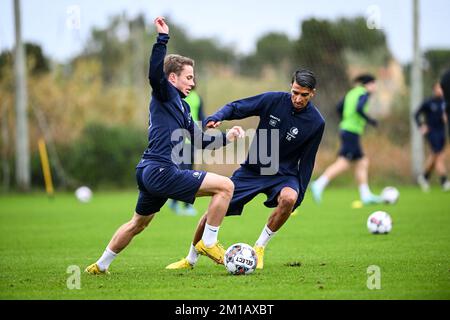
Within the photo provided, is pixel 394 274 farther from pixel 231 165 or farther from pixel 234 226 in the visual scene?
pixel 231 165

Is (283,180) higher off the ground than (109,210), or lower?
higher

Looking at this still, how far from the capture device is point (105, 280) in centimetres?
729

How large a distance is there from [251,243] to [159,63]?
13.1ft

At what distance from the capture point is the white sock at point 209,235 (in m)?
7.60

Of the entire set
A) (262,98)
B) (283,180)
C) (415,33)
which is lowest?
(283,180)

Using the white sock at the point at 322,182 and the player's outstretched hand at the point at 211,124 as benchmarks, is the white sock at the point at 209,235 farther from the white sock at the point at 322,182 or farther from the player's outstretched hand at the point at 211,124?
the white sock at the point at 322,182

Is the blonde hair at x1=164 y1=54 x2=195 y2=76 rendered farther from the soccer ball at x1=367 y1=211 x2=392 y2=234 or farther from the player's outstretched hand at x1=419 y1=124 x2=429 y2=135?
the player's outstretched hand at x1=419 y1=124 x2=429 y2=135

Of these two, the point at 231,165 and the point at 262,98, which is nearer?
Answer: the point at 262,98

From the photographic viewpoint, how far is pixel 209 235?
7.64m

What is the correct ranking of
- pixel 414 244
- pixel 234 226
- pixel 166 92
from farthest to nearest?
1. pixel 234 226
2. pixel 414 244
3. pixel 166 92

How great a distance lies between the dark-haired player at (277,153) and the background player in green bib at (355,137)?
298 inches

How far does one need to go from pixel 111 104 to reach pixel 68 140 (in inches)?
95.4

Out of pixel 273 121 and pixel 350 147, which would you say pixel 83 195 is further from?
pixel 273 121

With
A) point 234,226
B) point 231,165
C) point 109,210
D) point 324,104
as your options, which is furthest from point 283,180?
point 324,104
